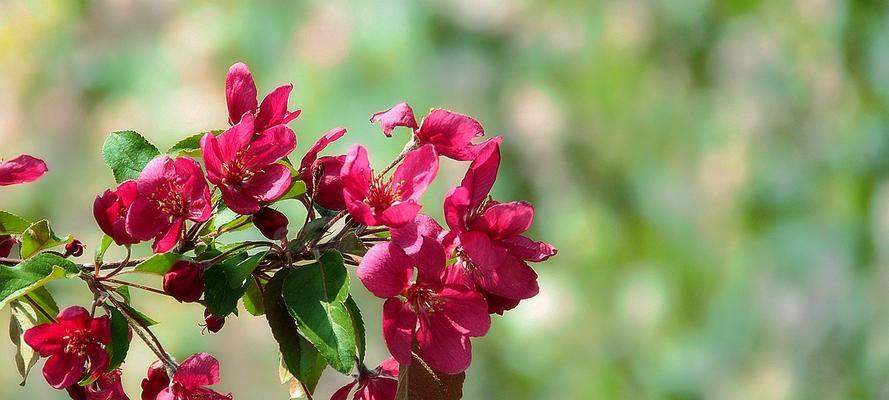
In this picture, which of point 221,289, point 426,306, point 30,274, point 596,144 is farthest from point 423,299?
point 596,144

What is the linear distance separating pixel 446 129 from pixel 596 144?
6.73ft

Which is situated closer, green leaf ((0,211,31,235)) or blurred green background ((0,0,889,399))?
green leaf ((0,211,31,235))

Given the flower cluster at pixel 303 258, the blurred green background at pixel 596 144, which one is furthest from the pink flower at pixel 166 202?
the blurred green background at pixel 596 144

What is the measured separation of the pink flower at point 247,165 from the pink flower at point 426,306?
0.08 m

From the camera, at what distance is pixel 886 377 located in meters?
2.90

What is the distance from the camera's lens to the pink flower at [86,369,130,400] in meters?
0.74

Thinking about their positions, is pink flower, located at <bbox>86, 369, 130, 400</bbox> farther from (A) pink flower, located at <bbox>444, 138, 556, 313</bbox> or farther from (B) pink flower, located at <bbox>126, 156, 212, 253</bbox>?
(A) pink flower, located at <bbox>444, 138, 556, 313</bbox>

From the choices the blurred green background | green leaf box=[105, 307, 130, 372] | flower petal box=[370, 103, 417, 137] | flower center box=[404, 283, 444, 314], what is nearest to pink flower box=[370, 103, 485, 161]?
flower petal box=[370, 103, 417, 137]

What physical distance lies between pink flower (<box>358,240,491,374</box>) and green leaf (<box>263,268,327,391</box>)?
5 cm

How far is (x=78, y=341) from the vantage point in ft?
2.34

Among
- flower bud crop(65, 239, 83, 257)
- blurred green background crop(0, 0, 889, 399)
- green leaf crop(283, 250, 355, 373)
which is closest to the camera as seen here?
green leaf crop(283, 250, 355, 373)

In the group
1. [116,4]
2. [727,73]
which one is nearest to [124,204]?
[116,4]

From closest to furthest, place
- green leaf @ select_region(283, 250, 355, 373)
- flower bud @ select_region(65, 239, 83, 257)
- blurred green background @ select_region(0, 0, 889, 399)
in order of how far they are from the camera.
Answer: green leaf @ select_region(283, 250, 355, 373) → flower bud @ select_region(65, 239, 83, 257) → blurred green background @ select_region(0, 0, 889, 399)

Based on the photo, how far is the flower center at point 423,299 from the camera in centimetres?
71
